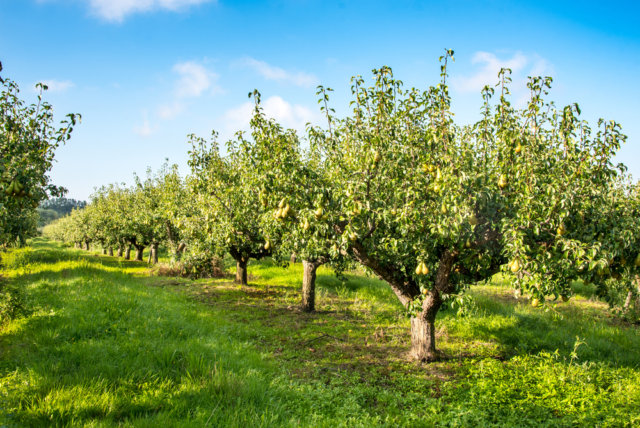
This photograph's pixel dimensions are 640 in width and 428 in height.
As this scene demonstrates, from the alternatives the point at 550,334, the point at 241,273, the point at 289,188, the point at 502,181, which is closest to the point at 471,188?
the point at 502,181

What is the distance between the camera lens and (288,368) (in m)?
8.08

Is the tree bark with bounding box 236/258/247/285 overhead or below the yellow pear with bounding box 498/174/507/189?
below

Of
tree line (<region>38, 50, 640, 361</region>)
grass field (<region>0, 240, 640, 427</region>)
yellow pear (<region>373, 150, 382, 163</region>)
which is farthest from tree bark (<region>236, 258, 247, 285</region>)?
yellow pear (<region>373, 150, 382, 163</region>)

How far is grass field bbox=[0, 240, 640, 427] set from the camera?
5.43 metres

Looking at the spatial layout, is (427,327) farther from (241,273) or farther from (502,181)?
(241,273)

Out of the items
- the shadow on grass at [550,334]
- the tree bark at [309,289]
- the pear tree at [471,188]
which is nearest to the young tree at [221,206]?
the tree bark at [309,289]

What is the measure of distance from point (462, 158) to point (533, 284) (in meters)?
2.58

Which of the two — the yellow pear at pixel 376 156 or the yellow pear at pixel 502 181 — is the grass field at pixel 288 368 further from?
the yellow pear at pixel 376 156

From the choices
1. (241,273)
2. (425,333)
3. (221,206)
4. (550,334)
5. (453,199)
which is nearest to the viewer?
(453,199)

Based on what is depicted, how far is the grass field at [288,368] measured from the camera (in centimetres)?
Answer: 543

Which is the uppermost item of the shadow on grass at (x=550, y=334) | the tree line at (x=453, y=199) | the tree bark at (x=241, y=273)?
the tree line at (x=453, y=199)

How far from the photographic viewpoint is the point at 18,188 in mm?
5570

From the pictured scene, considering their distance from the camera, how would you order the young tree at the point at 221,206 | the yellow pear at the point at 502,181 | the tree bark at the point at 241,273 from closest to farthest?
the yellow pear at the point at 502,181 < the young tree at the point at 221,206 < the tree bark at the point at 241,273

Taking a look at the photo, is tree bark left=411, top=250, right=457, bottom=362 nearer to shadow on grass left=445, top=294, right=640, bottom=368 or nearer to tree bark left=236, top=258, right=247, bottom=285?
shadow on grass left=445, top=294, right=640, bottom=368
